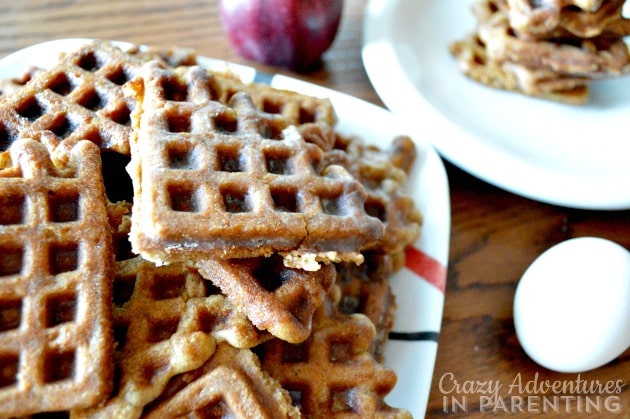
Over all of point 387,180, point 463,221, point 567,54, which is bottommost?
point 463,221

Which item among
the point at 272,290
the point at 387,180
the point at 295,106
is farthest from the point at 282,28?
the point at 272,290

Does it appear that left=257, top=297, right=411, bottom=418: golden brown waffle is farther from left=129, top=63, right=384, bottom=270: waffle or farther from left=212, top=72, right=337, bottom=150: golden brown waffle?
left=212, top=72, right=337, bottom=150: golden brown waffle

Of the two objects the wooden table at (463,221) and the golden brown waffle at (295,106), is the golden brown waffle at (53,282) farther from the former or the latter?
the wooden table at (463,221)

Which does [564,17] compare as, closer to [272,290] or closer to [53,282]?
[272,290]

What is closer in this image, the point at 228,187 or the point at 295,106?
the point at 228,187

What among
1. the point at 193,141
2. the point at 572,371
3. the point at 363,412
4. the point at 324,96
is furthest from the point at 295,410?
the point at 324,96

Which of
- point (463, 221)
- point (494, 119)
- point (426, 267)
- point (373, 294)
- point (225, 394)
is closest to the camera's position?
point (225, 394)

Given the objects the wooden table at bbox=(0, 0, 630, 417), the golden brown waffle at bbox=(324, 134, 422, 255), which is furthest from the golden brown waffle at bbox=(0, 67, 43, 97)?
the golden brown waffle at bbox=(324, 134, 422, 255)
